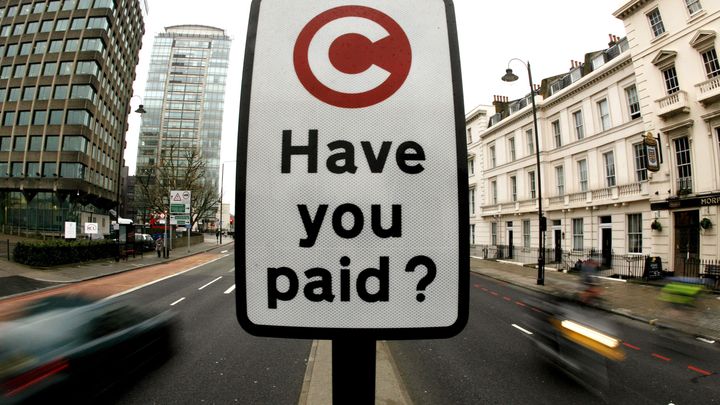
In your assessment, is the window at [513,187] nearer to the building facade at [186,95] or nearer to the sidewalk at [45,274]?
the sidewalk at [45,274]

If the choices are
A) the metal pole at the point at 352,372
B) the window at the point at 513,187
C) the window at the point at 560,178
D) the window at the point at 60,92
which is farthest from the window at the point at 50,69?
the metal pole at the point at 352,372

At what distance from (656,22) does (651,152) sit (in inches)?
282

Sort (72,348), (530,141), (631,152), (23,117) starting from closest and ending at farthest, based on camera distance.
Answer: (72,348), (631,152), (530,141), (23,117)

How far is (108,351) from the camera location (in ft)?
17.3

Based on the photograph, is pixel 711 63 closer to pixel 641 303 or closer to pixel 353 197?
pixel 641 303

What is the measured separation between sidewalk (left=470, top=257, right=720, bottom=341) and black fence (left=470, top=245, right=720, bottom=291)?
3.79 feet

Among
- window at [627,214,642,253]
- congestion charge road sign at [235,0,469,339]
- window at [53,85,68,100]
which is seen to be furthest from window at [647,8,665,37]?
window at [53,85,68,100]

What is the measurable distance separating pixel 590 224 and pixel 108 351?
25350mm

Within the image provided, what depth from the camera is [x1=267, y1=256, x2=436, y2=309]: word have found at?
1.01 meters

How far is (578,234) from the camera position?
2398 cm

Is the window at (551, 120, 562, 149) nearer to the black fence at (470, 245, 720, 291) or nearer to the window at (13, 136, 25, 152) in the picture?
the black fence at (470, 245, 720, 291)

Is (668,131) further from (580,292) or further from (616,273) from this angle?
(580,292)

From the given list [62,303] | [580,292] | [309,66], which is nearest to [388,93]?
[309,66]

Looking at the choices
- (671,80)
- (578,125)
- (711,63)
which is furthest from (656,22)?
(578,125)
